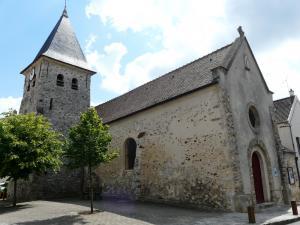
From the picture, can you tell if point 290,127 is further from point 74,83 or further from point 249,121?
point 74,83

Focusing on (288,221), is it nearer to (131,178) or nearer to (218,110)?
(218,110)

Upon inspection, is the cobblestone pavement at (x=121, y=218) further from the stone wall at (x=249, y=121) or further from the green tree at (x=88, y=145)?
the stone wall at (x=249, y=121)

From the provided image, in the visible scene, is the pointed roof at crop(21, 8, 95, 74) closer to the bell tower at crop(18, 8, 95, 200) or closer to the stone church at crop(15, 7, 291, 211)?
the bell tower at crop(18, 8, 95, 200)

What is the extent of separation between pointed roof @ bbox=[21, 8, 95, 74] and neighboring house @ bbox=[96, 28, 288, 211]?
7.43 m

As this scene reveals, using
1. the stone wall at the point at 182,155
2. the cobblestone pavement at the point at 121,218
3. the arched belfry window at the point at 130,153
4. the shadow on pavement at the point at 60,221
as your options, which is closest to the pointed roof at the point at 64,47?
the stone wall at the point at 182,155

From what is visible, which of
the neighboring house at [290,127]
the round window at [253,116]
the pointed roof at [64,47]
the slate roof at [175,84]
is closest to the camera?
the slate roof at [175,84]

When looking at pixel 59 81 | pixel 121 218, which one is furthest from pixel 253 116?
pixel 59 81

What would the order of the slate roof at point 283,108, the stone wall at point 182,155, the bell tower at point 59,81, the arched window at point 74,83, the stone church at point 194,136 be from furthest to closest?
the arched window at point 74,83 → the slate roof at point 283,108 → the bell tower at point 59,81 → the stone church at point 194,136 → the stone wall at point 182,155

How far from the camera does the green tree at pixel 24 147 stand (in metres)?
12.6

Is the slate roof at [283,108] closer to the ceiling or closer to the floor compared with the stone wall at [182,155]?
closer to the ceiling

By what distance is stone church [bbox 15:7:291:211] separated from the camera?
12062mm

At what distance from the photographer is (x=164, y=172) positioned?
1431cm

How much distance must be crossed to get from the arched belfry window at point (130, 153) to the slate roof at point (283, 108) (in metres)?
12.0

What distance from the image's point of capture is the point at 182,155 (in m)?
13.6
